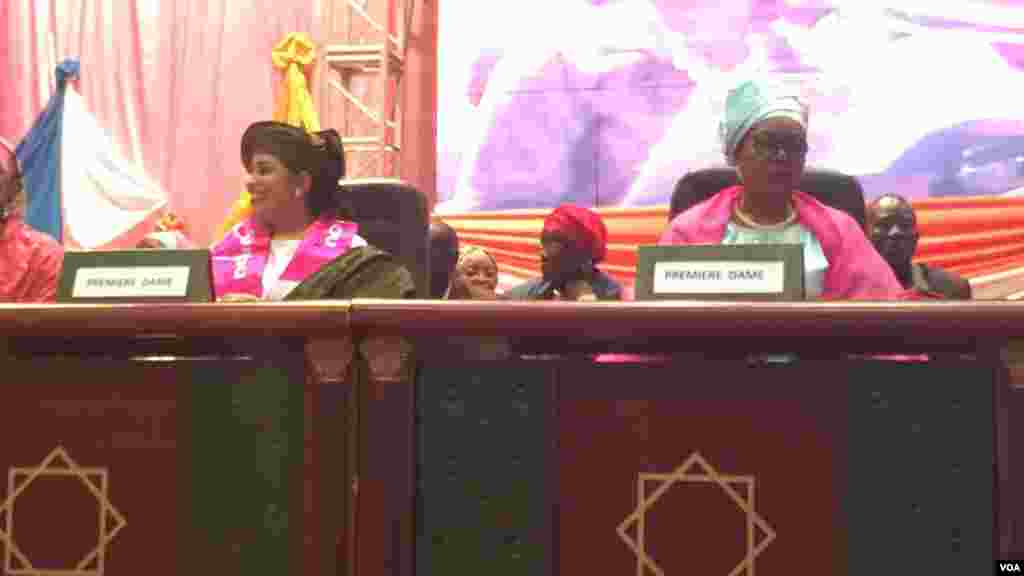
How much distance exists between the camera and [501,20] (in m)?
5.76

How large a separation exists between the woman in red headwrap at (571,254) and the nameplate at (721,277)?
128cm

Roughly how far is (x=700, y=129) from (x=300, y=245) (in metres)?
3.11

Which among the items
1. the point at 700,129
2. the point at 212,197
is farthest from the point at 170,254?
the point at 212,197

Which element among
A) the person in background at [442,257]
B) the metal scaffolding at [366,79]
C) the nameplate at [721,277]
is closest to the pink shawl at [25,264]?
the person in background at [442,257]

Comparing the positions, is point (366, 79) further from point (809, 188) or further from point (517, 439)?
point (517, 439)

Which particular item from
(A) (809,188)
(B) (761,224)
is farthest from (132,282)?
(A) (809,188)

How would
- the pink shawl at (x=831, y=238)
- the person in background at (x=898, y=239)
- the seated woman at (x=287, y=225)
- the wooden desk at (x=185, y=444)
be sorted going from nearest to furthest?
the wooden desk at (x=185, y=444) → the pink shawl at (x=831, y=238) → the seated woman at (x=287, y=225) → the person in background at (x=898, y=239)

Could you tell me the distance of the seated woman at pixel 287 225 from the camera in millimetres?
2674

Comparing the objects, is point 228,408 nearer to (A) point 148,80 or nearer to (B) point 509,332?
(B) point 509,332

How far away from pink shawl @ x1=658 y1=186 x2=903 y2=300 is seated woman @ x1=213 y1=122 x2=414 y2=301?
22.0 inches

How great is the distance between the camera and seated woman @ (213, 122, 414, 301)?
8.77ft

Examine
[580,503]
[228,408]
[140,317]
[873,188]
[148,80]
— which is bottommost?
[580,503]

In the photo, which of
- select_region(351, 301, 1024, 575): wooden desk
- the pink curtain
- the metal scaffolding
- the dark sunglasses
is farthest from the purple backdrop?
select_region(351, 301, 1024, 575): wooden desk

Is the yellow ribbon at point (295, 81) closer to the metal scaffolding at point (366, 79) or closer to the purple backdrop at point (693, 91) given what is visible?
the metal scaffolding at point (366, 79)
